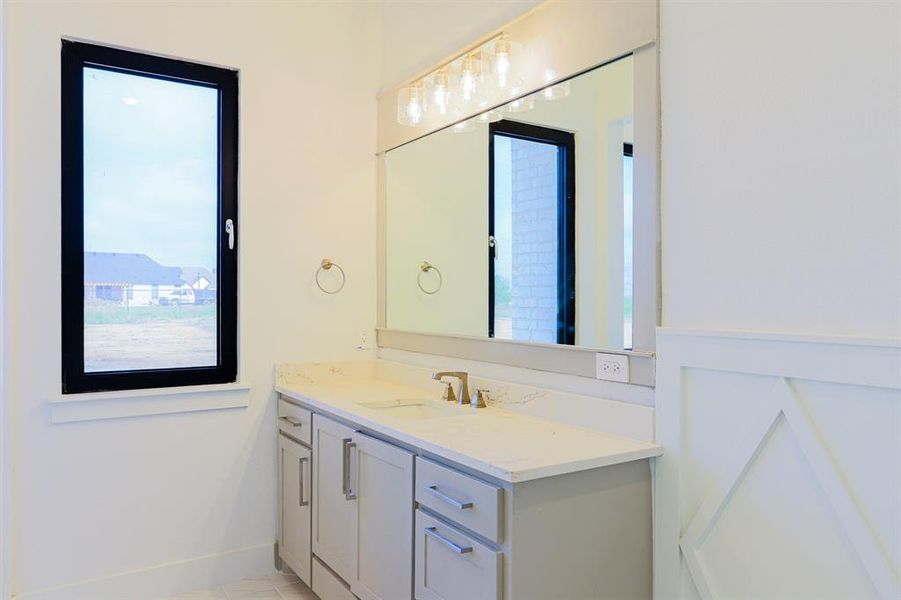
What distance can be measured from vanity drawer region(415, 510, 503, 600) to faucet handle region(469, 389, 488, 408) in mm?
616

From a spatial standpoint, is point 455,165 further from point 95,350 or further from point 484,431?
point 95,350

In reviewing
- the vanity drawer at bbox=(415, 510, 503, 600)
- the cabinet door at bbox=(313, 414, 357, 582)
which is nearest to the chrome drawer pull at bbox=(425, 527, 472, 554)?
the vanity drawer at bbox=(415, 510, 503, 600)

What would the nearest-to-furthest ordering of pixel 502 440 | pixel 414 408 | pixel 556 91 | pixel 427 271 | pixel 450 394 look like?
pixel 502 440 → pixel 556 91 → pixel 450 394 → pixel 414 408 → pixel 427 271

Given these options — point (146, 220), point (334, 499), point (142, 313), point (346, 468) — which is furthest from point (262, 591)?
→ point (146, 220)

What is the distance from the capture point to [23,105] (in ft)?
8.09

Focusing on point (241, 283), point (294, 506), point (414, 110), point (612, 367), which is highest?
point (414, 110)

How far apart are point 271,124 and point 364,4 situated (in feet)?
2.65

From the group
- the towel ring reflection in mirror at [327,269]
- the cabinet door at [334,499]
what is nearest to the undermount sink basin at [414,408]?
the cabinet door at [334,499]

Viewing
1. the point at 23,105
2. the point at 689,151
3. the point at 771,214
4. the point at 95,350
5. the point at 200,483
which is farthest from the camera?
the point at 200,483

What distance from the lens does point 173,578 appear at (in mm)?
2752

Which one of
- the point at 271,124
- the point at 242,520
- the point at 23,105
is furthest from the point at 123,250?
the point at 242,520

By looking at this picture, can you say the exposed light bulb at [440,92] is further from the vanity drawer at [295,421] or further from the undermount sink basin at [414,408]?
the vanity drawer at [295,421]

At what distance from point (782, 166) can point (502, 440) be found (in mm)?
1027

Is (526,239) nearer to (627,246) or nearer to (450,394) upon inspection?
(627,246)
